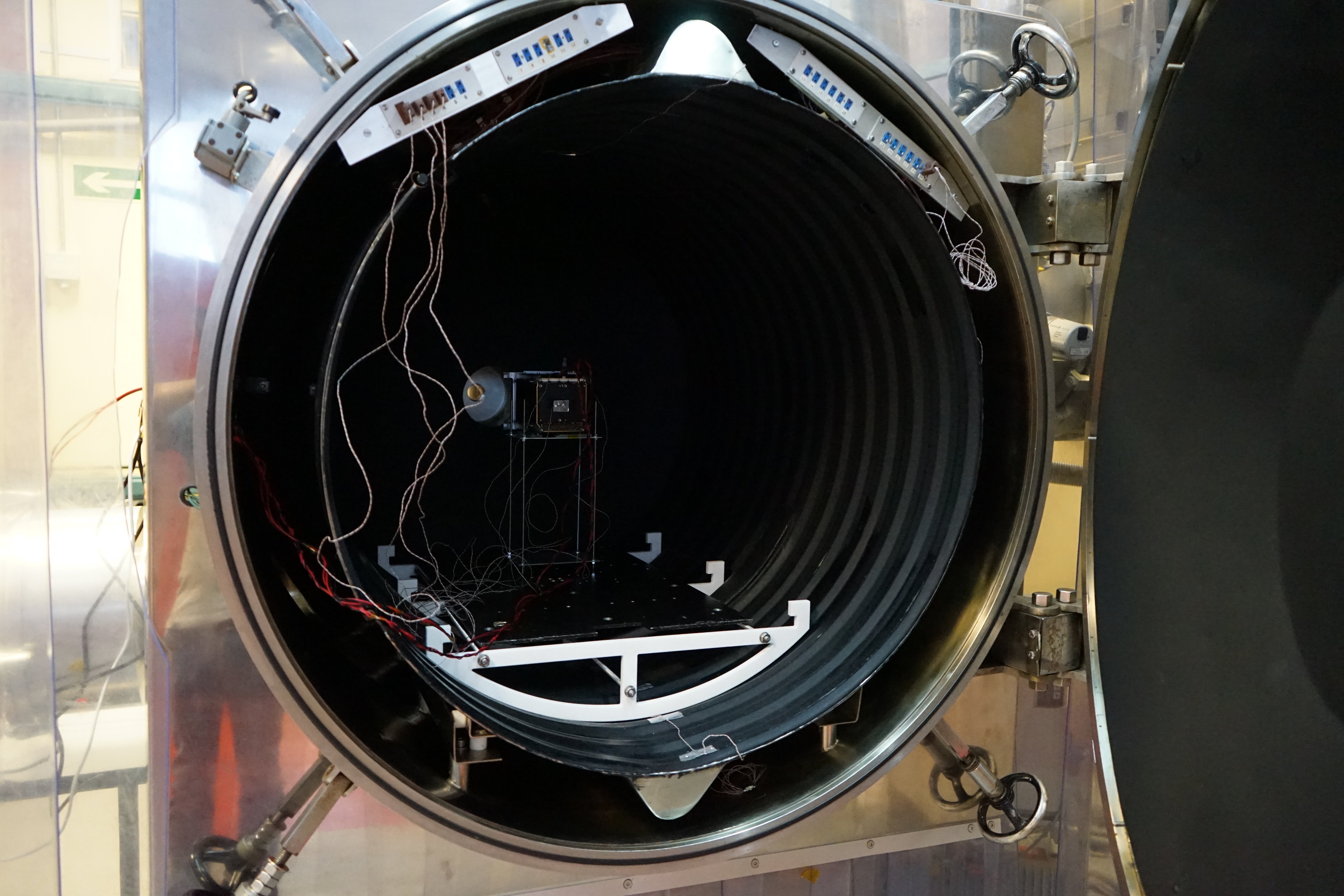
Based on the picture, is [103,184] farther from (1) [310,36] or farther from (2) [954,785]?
(2) [954,785]

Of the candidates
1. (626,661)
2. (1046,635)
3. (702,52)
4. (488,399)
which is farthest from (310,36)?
(1046,635)

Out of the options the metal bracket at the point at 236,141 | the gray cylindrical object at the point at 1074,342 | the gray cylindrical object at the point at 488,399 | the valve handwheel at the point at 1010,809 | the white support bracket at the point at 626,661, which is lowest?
the valve handwheel at the point at 1010,809

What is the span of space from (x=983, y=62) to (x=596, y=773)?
55.0 inches

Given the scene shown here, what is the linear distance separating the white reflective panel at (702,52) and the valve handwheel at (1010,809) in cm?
137

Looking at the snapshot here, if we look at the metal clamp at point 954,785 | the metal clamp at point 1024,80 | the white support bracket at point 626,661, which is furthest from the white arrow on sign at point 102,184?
the metal clamp at point 954,785

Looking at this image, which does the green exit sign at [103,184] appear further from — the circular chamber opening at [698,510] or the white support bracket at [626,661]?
the white support bracket at [626,661]

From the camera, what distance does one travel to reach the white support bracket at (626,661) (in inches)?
62.3

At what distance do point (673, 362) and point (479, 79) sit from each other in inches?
65.2

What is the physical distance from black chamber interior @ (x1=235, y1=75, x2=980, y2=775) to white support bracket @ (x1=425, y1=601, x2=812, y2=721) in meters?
0.03

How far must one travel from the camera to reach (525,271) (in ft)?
9.02

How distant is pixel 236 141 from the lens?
1348 millimetres

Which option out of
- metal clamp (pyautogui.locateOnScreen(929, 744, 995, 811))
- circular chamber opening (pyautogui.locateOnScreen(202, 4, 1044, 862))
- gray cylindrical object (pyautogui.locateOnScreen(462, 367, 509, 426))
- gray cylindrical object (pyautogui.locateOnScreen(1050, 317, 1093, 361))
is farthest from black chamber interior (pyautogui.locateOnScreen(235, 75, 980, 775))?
metal clamp (pyautogui.locateOnScreen(929, 744, 995, 811))

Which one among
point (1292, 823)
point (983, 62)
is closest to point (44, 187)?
point (983, 62)

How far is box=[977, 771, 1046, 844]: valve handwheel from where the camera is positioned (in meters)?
1.81
